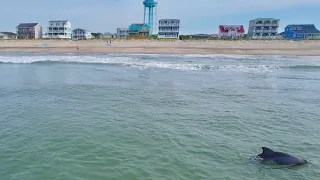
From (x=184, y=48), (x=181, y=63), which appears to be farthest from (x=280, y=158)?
(x=184, y=48)

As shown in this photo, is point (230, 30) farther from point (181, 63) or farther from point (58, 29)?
point (181, 63)

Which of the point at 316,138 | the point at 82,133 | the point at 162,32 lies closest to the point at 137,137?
the point at 82,133

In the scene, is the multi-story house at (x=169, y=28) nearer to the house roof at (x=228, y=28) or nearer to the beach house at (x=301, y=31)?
the house roof at (x=228, y=28)

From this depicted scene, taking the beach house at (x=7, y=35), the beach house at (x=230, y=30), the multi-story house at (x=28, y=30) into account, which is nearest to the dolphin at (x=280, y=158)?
the beach house at (x=230, y=30)

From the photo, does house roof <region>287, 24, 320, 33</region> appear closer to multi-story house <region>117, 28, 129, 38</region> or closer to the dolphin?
multi-story house <region>117, 28, 129, 38</region>

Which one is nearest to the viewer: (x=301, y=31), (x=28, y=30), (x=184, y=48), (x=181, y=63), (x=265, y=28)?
(x=181, y=63)

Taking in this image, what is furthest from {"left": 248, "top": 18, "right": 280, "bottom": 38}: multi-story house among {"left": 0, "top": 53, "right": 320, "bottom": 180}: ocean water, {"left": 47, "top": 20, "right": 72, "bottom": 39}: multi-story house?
{"left": 0, "top": 53, "right": 320, "bottom": 180}: ocean water
